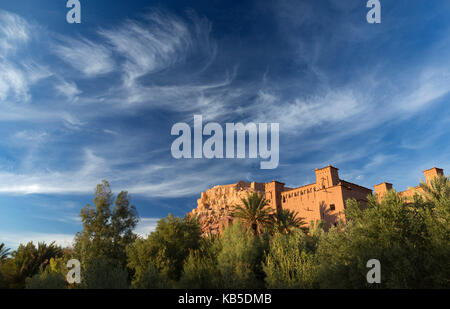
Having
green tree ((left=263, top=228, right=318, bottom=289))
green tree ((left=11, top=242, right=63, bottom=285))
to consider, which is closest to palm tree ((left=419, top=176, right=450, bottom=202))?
green tree ((left=263, top=228, right=318, bottom=289))

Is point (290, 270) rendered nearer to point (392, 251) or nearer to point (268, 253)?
point (268, 253)

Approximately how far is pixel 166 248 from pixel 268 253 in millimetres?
10013

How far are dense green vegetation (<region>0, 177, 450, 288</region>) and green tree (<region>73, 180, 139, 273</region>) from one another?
0.36 ft

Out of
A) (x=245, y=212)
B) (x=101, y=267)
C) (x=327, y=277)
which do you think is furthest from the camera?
(x=245, y=212)

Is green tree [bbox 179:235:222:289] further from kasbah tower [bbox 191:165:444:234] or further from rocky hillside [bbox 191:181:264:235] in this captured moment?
rocky hillside [bbox 191:181:264:235]

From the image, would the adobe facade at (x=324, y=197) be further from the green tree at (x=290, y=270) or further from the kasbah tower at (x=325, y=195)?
the green tree at (x=290, y=270)

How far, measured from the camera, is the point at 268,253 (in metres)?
25.2

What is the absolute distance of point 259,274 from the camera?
2433 cm

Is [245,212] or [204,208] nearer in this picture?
[245,212]

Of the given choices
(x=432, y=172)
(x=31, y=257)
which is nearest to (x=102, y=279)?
(x=31, y=257)

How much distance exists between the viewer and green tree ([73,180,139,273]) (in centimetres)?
3253
